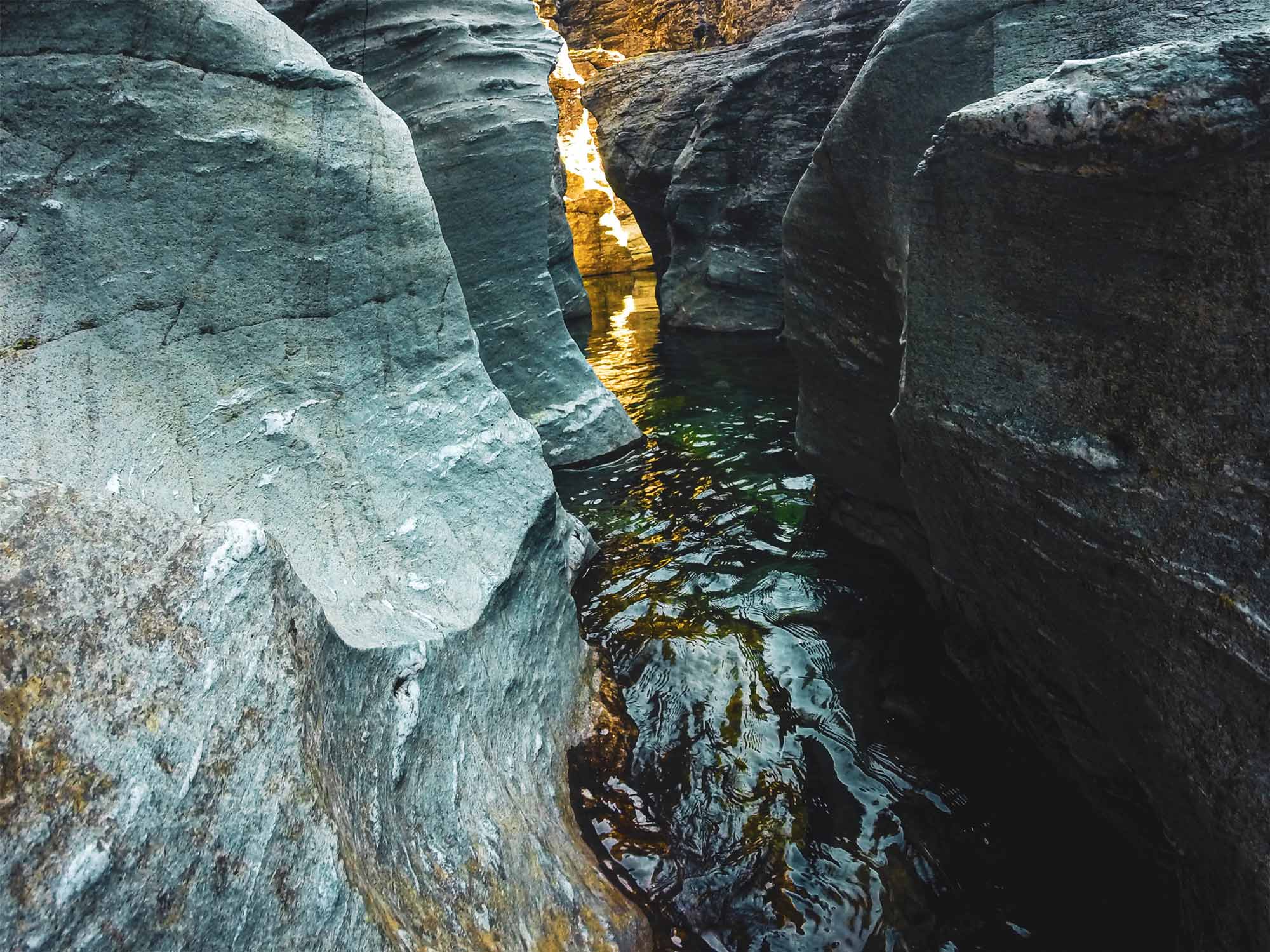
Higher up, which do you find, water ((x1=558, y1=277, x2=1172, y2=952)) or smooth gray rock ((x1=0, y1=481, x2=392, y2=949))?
smooth gray rock ((x1=0, y1=481, x2=392, y2=949))

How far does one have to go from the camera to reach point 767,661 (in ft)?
15.4

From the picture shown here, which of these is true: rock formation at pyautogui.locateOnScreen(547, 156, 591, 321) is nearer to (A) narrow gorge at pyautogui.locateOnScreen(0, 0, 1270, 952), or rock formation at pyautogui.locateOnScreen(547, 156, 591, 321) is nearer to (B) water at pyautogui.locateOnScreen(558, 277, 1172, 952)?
(B) water at pyautogui.locateOnScreen(558, 277, 1172, 952)

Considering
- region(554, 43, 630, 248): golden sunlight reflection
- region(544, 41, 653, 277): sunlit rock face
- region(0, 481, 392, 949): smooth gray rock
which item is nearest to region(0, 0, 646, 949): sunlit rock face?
region(0, 481, 392, 949): smooth gray rock

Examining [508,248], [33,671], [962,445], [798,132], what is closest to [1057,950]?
[962,445]

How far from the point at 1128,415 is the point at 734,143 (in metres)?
13.4

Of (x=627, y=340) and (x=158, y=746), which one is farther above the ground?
(x=158, y=746)

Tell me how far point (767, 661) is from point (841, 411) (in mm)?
2007

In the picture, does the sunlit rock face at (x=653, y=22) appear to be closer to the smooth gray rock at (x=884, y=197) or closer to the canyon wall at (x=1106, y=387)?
the smooth gray rock at (x=884, y=197)

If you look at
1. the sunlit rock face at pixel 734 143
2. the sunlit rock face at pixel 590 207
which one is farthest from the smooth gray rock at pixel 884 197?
the sunlit rock face at pixel 590 207

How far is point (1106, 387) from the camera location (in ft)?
8.86

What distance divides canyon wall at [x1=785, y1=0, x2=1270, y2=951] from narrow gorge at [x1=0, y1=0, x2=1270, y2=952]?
0.02 m

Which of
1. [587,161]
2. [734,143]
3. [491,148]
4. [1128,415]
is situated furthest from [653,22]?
[1128,415]

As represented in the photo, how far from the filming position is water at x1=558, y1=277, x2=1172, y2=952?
305 centimetres

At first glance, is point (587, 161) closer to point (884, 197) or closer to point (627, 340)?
point (627, 340)
